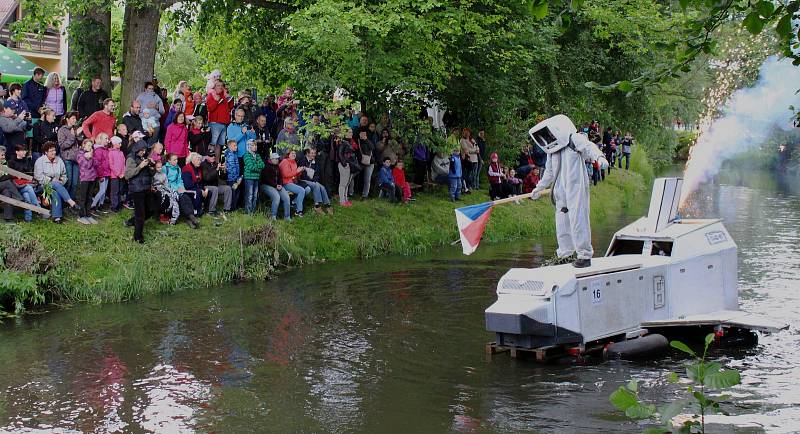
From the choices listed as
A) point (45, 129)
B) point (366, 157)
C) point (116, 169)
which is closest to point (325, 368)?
point (116, 169)

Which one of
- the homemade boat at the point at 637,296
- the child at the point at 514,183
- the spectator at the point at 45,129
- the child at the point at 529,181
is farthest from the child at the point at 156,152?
the child at the point at 529,181

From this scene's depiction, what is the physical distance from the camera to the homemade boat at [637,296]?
496 inches

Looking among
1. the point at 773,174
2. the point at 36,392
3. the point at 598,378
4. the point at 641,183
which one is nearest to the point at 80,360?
the point at 36,392

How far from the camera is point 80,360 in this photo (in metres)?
13.1

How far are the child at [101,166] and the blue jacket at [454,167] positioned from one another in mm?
10657

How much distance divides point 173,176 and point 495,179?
1170 cm

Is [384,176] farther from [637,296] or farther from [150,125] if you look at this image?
[637,296]

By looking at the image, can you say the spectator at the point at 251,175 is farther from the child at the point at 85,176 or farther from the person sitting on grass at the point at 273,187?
the child at the point at 85,176

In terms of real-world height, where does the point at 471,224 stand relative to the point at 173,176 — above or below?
below

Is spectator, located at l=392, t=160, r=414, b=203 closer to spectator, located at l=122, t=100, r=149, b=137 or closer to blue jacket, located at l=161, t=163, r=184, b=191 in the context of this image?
blue jacket, located at l=161, t=163, r=184, b=191

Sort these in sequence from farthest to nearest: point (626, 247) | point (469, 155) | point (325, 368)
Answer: point (469, 155)
point (626, 247)
point (325, 368)

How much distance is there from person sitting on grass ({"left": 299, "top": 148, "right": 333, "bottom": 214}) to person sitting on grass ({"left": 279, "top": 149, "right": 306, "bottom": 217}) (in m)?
0.36

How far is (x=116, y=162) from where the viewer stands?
62.6 feet

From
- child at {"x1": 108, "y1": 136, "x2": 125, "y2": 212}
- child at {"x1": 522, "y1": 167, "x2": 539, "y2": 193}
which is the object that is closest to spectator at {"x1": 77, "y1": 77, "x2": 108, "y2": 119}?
child at {"x1": 108, "y1": 136, "x2": 125, "y2": 212}
